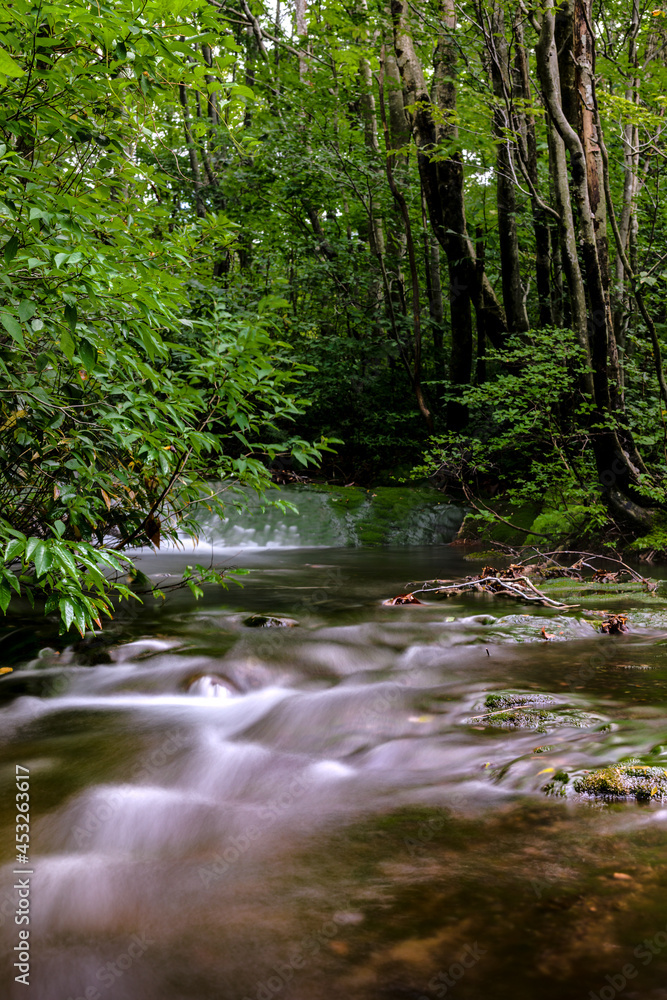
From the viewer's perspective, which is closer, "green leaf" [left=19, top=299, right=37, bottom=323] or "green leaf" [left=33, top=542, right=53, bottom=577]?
"green leaf" [left=19, top=299, right=37, bottom=323]

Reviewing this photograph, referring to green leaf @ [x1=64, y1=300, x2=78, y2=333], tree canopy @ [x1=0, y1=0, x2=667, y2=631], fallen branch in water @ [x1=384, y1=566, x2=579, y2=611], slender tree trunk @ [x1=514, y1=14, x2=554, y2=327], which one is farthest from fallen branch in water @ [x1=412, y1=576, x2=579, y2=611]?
slender tree trunk @ [x1=514, y1=14, x2=554, y2=327]

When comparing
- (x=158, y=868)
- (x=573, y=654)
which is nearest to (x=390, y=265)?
(x=573, y=654)

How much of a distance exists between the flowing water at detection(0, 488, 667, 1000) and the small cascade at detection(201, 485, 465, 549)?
18.3 ft

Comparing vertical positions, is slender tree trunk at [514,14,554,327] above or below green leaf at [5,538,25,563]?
above

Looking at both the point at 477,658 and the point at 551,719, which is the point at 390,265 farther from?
the point at 551,719

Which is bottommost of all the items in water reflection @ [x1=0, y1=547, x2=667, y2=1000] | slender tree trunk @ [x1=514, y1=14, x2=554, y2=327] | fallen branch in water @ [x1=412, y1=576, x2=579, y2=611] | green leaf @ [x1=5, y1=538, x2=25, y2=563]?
water reflection @ [x1=0, y1=547, x2=667, y2=1000]

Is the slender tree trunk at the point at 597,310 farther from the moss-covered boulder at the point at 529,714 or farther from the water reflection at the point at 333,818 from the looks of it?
the moss-covered boulder at the point at 529,714

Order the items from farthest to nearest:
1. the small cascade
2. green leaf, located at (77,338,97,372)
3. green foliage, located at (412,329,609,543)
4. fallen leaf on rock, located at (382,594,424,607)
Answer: the small cascade, green foliage, located at (412,329,609,543), fallen leaf on rock, located at (382,594,424,607), green leaf, located at (77,338,97,372)

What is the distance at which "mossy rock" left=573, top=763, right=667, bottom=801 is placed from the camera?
2.42 meters

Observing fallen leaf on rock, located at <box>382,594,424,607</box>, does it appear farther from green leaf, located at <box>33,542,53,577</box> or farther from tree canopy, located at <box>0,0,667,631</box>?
green leaf, located at <box>33,542,53,577</box>

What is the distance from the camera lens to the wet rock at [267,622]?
5012 millimetres

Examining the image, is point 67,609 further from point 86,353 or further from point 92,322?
point 92,322

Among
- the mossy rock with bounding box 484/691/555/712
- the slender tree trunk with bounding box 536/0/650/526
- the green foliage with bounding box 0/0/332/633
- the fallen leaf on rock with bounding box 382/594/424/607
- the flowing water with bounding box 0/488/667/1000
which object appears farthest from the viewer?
the slender tree trunk with bounding box 536/0/650/526

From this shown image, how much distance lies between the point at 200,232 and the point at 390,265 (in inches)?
383
